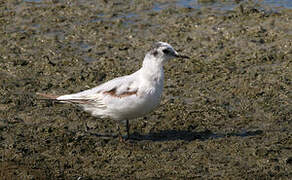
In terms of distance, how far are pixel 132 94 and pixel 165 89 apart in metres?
1.89

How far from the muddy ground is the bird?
434 mm

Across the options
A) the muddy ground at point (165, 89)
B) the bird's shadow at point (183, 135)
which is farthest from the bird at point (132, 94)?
the muddy ground at point (165, 89)

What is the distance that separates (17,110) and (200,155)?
298 centimetres

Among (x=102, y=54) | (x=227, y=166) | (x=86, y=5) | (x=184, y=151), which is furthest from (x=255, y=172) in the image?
(x=86, y=5)

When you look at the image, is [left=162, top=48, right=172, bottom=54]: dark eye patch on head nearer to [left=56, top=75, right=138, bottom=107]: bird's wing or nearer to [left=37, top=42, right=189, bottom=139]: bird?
[left=37, top=42, right=189, bottom=139]: bird

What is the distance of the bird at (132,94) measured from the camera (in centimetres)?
837

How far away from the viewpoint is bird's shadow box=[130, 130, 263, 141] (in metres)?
8.72

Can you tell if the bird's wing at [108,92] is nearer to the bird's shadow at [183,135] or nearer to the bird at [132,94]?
the bird at [132,94]

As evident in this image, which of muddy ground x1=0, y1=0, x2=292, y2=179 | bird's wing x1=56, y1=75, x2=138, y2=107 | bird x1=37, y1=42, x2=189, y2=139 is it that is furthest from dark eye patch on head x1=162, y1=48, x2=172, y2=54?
muddy ground x1=0, y1=0, x2=292, y2=179

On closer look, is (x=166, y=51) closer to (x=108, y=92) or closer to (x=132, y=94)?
(x=132, y=94)

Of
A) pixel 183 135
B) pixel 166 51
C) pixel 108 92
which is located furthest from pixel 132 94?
pixel 183 135

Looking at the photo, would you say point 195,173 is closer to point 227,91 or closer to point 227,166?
point 227,166

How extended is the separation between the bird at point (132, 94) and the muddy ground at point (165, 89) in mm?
434

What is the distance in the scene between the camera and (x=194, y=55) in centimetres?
1128
